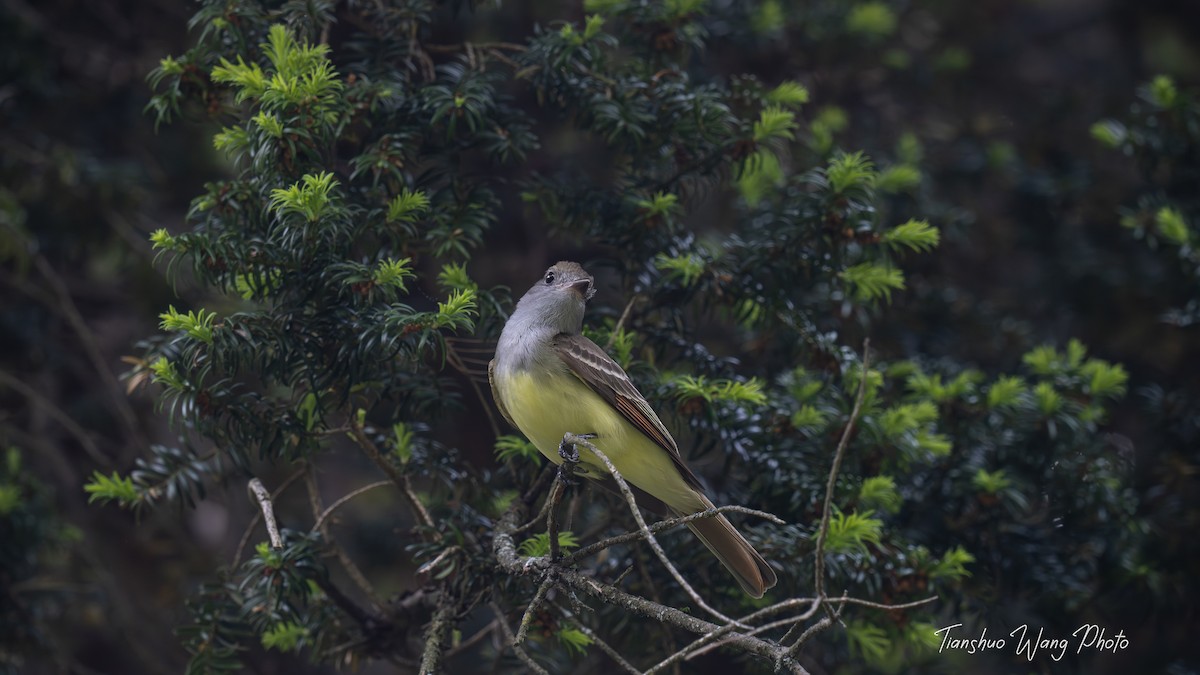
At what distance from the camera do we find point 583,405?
4.08 meters

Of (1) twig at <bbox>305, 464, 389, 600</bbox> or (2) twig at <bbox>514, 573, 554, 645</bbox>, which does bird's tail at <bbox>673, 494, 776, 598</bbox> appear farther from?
(1) twig at <bbox>305, 464, 389, 600</bbox>

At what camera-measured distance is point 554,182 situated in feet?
15.6

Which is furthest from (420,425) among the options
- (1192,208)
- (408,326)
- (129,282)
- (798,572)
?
(1192,208)

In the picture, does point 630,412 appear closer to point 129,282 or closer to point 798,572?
point 798,572

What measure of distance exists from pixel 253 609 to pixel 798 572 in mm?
2127

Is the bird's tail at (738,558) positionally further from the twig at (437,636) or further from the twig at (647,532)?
the twig at (437,636)

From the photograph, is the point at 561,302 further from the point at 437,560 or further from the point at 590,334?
the point at 437,560

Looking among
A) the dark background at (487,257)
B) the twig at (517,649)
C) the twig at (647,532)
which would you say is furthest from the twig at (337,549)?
the dark background at (487,257)

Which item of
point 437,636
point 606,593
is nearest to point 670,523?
point 606,593

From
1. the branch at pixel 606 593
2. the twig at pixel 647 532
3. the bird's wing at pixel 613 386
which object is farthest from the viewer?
the bird's wing at pixel 613 386

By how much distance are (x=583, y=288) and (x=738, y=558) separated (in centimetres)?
125

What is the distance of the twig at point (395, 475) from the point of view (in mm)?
3857

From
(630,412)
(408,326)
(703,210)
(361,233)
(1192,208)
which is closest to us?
(408,326)

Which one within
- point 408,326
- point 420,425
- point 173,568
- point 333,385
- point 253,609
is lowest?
point 173,568
